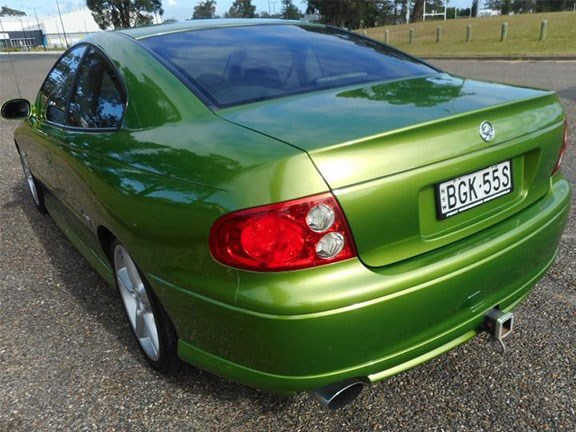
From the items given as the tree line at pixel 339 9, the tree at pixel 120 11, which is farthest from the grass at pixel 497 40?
the tree at pixel 120 11

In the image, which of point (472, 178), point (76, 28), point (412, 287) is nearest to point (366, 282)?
point (412, 287)

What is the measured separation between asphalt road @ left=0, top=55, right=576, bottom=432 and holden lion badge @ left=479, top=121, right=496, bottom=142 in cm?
106

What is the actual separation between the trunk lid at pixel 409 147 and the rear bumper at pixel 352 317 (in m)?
0.08

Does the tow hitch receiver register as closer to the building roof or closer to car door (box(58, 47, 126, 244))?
car door (box(58, 47, 126, 244))

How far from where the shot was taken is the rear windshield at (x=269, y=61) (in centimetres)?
212

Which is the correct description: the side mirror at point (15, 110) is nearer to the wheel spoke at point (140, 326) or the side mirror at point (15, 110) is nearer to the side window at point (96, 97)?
the side window at point (96, 97)

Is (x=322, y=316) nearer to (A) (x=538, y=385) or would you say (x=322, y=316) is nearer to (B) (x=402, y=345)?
(B) (x=402, y=345)

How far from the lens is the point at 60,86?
3.19m

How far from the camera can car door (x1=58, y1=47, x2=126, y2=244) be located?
7.35ft

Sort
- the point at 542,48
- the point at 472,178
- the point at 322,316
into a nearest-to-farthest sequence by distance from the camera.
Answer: the point at 322,316 < the point at 472,178 < the point at 542,48

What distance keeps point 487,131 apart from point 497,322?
0.72 m

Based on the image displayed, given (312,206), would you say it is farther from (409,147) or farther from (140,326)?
(140,326)

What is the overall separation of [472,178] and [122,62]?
164cm

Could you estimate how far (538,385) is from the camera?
211cm
